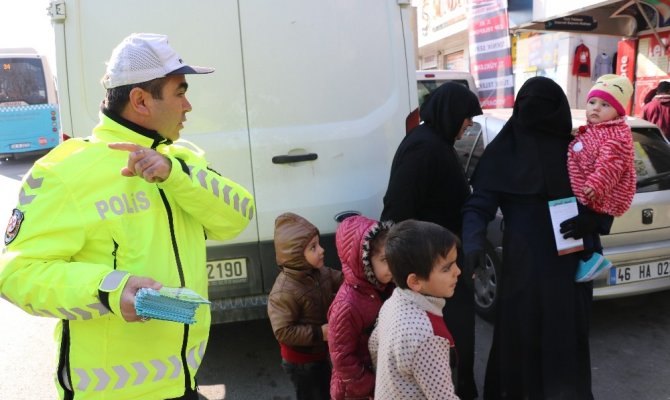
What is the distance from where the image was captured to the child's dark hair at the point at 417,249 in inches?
64.9

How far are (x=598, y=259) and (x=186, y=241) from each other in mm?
1887

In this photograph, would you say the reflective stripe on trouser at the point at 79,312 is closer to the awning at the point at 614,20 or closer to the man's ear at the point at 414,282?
the man's ear at the point at 414,282

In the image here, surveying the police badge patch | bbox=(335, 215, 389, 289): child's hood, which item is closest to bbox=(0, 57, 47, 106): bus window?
bbox=(335, 215, 389, 289): child's hood

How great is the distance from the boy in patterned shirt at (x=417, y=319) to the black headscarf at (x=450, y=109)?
980mm

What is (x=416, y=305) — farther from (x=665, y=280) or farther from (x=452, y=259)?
(x=665, y=280)

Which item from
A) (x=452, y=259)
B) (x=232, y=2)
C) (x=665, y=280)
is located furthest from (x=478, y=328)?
(x=232, y=2)

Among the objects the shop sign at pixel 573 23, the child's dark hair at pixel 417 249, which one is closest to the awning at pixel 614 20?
the shop sign at pixel 573 23

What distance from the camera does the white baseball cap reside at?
4.68ft

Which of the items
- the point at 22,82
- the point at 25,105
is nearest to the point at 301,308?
the point at 25,105

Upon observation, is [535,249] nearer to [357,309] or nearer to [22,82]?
[357,309]

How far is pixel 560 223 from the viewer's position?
234cm

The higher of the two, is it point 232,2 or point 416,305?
point 232,2

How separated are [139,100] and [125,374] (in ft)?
2.51

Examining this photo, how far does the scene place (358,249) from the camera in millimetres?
2094
